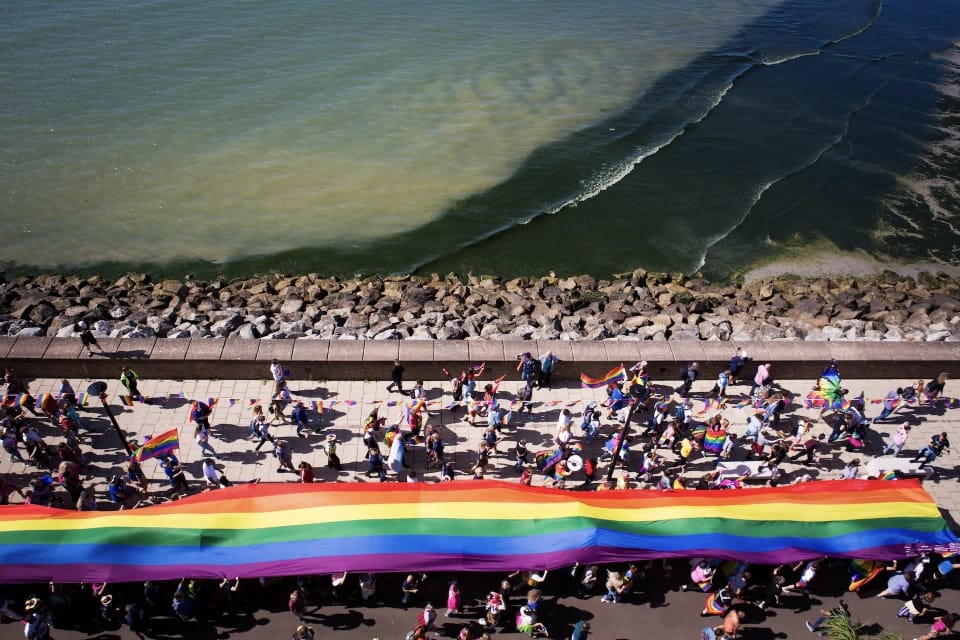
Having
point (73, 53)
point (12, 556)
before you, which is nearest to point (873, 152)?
point (12, 556)

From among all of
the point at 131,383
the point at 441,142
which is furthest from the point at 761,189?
the point at 131,383

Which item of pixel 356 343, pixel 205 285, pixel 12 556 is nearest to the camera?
pixel 12 556

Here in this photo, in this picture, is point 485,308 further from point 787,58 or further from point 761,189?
point 787,58

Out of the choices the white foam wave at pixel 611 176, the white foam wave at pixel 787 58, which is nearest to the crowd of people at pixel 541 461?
the white foam wave at pixel 611 176

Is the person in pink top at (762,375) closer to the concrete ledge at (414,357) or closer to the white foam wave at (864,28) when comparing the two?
the concrete ledge at (414,357)

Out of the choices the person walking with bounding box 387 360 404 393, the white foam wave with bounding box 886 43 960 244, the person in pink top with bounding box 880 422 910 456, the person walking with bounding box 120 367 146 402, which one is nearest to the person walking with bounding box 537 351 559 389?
the person walking with bounding box 387 360 404 393

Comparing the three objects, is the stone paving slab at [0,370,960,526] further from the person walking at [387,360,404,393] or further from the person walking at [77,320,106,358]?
the person walking at [77,320,106,358]

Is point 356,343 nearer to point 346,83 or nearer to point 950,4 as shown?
point 346,83
